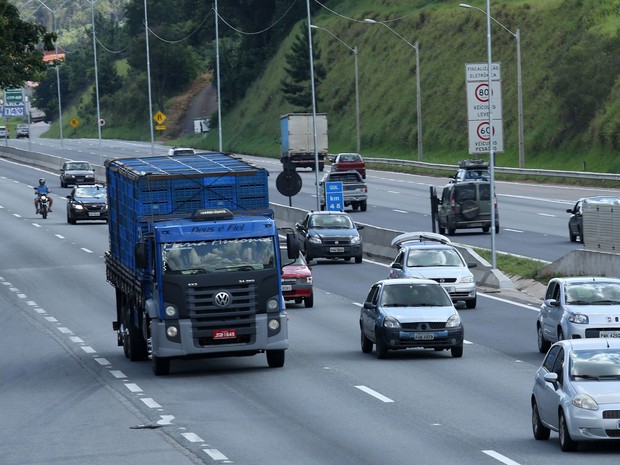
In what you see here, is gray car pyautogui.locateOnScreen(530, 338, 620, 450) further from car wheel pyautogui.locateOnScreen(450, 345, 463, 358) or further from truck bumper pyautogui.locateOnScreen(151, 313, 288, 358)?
car wheel pyautogui.locateOnScreen(450, 345, 463, 358)

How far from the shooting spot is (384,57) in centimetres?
12512

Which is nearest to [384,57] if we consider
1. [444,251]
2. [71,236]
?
[71,236]

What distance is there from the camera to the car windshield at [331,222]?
51312mm

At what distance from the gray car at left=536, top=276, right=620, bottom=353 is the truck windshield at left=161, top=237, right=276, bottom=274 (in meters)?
5.65

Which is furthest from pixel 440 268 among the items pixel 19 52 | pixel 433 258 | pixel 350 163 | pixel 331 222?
pixel 350 163

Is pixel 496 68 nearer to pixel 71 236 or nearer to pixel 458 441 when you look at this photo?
pixel 71 236

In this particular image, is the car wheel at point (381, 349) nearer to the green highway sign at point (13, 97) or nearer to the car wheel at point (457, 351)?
the car wheel at point (457, 351)

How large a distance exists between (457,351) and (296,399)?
6123mm

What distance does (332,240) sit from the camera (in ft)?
167

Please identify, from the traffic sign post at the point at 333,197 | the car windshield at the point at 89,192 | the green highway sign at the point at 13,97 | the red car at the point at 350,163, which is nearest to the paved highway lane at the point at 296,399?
the traffic sign post at the point at 333,197

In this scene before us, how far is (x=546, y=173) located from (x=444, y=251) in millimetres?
45905

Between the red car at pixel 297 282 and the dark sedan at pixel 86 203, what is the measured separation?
31.1m

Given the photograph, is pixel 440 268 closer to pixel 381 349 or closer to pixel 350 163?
pixel 381 349

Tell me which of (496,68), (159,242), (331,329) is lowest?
(331,329)
